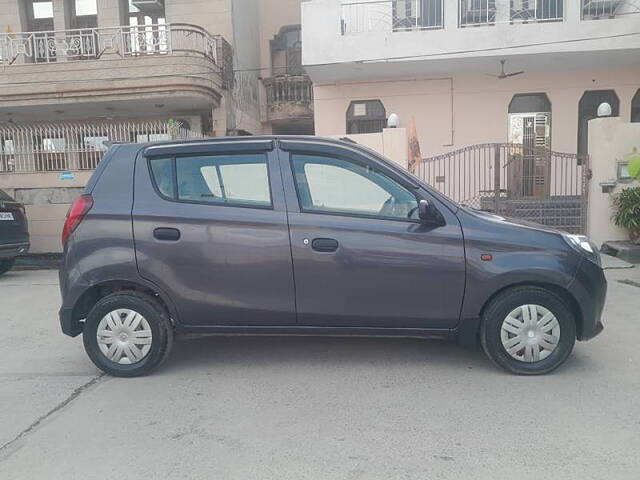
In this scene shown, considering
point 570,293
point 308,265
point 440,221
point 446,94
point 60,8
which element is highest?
point 60,8

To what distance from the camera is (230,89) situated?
582 inches

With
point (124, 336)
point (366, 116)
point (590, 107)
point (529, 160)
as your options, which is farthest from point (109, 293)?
point (590, 107)

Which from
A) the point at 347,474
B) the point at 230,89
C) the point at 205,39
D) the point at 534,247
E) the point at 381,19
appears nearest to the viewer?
the point at 347,474

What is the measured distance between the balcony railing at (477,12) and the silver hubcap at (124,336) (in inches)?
432

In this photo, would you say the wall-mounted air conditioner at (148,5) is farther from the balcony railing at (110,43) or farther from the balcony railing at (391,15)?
the balcony railing at (391,15)

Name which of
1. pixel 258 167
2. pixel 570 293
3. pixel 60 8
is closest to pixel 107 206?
pixel 258 167

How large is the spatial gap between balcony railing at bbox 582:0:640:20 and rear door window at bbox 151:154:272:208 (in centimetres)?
1097

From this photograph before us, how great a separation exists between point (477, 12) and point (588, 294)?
33.8 ft

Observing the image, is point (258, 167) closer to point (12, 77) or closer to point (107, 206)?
point (107, 206)

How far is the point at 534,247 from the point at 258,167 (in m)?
2.23

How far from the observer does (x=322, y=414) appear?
360cm

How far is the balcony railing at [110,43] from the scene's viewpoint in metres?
13.0

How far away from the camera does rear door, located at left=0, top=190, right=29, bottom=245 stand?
30.5 feet

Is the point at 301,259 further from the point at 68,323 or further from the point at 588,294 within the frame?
the point at 588,294
